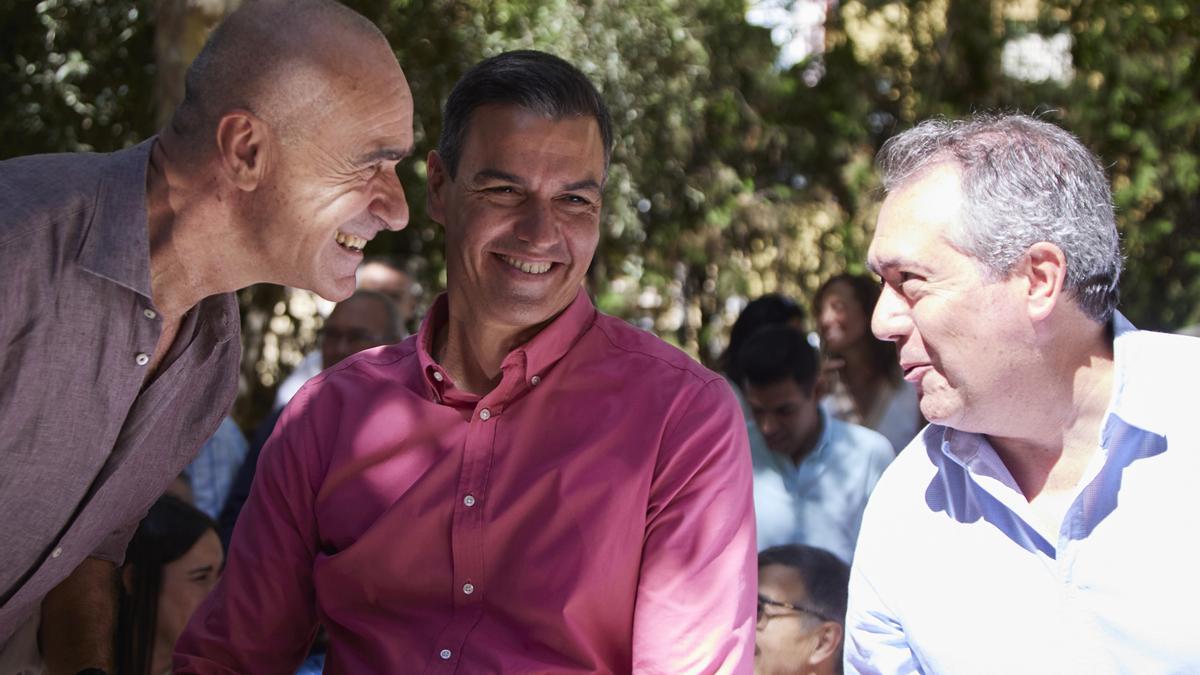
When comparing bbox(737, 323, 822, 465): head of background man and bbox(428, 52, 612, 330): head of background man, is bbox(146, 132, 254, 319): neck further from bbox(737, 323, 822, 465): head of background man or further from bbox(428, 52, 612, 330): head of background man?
bbox(737, 323, 822, 465): head of background man

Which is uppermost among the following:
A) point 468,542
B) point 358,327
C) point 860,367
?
point 468,542

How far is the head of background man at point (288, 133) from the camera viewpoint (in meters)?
2.24

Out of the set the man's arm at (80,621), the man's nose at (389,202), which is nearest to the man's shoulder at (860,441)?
the man's nose at (389,202)

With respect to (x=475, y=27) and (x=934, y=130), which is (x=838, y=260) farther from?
(x=934, y=130)

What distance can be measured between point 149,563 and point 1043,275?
271cm

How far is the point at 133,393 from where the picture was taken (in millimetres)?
2242

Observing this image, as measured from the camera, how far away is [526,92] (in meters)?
2.66

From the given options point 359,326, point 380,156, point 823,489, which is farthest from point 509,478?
point 359,326

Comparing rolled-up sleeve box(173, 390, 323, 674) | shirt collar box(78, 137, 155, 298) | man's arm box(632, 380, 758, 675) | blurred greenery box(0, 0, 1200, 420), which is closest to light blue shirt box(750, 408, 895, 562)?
man's arm box(632, 380, 758, 675)

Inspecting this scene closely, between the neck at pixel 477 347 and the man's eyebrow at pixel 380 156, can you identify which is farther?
the neck at pixel 477 347

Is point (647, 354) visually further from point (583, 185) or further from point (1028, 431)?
point (1028, 431)

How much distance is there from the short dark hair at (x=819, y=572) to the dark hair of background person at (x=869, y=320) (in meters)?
1.80

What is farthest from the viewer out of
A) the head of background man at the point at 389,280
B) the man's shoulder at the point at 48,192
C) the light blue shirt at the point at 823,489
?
the head of background man at the point at 389,280

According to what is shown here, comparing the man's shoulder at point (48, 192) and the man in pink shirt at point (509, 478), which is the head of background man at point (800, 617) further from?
the man's shoulder at point (48, 192)
